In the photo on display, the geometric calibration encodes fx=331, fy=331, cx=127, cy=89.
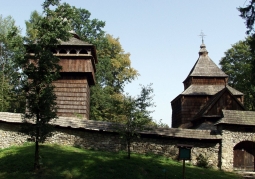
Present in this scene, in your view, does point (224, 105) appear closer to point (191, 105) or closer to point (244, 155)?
point (191, 105)

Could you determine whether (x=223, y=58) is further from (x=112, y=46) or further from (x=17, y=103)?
(x=17, y=103)

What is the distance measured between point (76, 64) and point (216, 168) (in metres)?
12.2

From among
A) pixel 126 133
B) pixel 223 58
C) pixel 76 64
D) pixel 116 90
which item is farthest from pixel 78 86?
pixel 223 58

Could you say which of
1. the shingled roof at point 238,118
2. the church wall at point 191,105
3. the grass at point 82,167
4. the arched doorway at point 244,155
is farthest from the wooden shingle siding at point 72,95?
the church wall at point 191,105

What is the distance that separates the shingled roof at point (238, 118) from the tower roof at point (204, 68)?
1405 cm

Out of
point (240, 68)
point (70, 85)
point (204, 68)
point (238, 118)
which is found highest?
point (240, 68)

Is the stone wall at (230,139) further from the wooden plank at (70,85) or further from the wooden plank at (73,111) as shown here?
the wooden plank at (70,85)

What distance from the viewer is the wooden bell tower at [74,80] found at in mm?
23469

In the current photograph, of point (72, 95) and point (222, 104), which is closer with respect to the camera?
point (72, 95)

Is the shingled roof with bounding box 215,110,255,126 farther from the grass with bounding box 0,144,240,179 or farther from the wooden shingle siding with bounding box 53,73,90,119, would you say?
the wooden shingle siding with bounding box 53,73,90,119

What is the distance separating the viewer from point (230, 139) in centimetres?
1884

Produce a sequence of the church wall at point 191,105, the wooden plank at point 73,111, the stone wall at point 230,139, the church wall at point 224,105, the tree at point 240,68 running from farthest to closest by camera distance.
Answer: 1. the tree at point 240,68
2. the church wall at point 191,105
3. the church wall at point 224,105
4. the wooden plank at point 73,111
5. the stone wall at point 230,139

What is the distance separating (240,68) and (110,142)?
24701 mm

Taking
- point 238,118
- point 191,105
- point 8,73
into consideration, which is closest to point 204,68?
point 191,105
